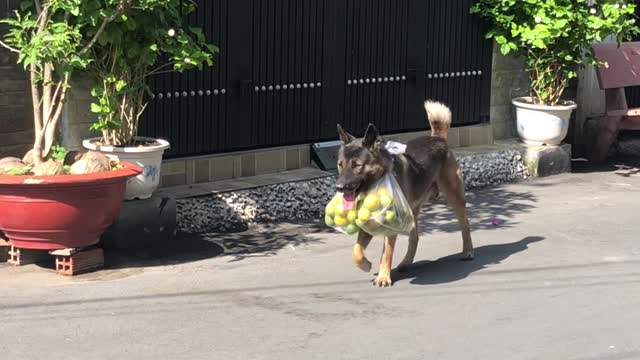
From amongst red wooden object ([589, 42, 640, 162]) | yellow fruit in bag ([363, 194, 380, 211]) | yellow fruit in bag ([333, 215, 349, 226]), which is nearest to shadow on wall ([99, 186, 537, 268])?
yellow fruit in bag ([333, 215, 349, 226])

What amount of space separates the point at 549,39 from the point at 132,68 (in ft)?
16.7

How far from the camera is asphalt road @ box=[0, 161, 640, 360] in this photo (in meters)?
6.02

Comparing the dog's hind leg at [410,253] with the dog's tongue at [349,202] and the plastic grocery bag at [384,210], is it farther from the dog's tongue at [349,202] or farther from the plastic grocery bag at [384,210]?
the dog's tongue at [349,202]

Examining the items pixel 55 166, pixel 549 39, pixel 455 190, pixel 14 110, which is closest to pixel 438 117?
pixel 455 190

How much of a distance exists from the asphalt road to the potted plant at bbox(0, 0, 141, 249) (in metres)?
0.39

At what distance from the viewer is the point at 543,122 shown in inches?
461

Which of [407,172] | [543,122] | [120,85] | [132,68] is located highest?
[132,68]

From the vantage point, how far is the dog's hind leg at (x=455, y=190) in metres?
8.01

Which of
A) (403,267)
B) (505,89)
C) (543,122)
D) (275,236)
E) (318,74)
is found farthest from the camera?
(505,89)

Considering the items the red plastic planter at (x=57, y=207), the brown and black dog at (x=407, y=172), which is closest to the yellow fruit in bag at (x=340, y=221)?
the brown and black dog at (x=407, y=172)

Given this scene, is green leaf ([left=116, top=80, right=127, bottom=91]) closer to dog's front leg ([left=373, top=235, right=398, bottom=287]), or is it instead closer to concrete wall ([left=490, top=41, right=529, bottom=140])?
dog's front leg ([left=373, top=235, right=398, bottom=287])

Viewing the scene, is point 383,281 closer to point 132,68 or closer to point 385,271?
point 385,271

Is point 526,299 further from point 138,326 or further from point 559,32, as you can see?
point 559,32

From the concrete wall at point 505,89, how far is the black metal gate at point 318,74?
130 millimetres
